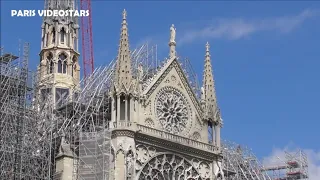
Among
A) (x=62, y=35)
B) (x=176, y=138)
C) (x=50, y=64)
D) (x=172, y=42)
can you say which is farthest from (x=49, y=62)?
(x=176, y=138)

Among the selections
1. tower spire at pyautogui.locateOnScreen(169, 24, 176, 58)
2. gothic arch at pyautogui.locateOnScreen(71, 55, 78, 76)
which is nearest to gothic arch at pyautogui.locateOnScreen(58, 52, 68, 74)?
gothic arch at pyautogui.locateOnScreen(71, 55, 78, 76)

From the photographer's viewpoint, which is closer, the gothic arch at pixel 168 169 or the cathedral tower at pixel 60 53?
the gothic arch at pixel 168 169

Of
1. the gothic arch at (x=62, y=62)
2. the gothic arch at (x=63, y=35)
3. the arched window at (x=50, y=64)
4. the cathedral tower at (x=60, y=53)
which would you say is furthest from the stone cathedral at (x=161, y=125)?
the gothic arch at (x=63, y=35)

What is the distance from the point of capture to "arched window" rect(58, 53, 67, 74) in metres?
62.3

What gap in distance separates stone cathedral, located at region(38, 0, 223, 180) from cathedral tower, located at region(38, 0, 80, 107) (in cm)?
288

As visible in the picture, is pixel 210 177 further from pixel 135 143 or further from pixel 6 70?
pixel 6 70

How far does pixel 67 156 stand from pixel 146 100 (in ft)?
23.4

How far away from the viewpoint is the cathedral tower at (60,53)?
61.5m

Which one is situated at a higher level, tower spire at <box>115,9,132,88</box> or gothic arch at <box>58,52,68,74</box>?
gothic arch at <box>58,52,68,74</box>

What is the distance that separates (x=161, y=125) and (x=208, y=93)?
6100mm

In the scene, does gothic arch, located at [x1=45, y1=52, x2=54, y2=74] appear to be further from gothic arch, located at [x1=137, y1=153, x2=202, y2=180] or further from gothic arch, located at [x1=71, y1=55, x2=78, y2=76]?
gothic arch, located at [x1=137, y1=153, x2=202, y2=180]

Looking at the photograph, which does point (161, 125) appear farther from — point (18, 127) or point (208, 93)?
point (18, 127)

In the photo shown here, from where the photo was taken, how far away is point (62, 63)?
62.6 m

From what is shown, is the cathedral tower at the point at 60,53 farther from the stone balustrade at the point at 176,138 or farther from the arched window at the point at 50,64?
the stone balustrade at the point at 176,138
